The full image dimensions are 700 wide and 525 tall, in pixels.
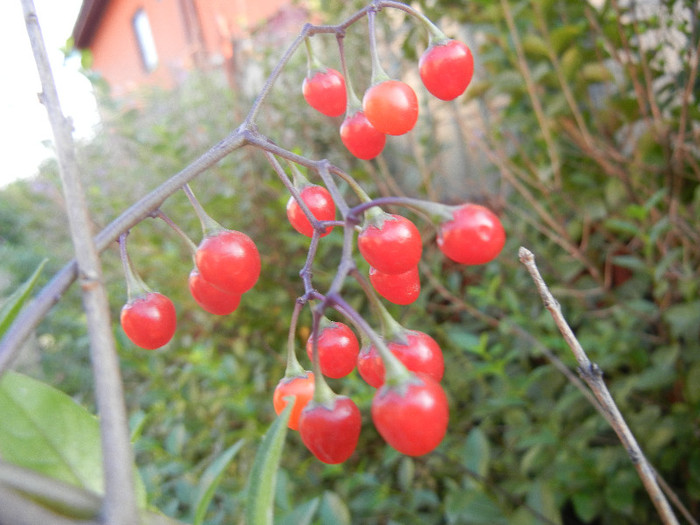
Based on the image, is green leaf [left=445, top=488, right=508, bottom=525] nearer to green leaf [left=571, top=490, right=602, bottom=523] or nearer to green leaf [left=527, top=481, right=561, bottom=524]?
green leaf [left=527, top=481, right=561, bottom=524]

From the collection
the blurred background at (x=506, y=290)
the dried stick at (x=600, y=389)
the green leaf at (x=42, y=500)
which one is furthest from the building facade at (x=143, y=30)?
the green leaf at (x=42, y=500)

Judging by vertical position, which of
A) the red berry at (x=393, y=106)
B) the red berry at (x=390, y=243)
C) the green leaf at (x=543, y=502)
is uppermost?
the red berry at (x=393, y=106)

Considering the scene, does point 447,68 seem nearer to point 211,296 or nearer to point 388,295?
→ point 388,295

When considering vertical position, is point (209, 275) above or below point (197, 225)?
above

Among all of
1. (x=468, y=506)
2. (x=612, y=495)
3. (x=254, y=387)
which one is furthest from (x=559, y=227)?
(x=254, y=387)

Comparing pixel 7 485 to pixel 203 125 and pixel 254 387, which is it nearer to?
pixel 254 387

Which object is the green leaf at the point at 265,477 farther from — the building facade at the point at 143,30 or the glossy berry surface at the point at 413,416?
the building facade at the point at 143,30
